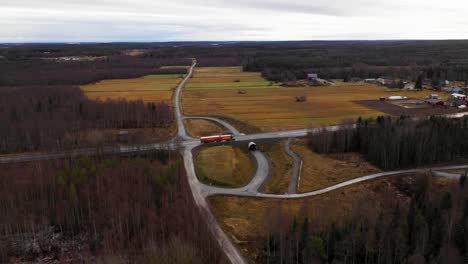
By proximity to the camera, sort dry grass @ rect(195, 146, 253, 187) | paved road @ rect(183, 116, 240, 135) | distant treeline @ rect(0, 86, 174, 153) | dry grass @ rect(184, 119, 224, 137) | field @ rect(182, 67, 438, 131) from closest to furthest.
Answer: dry grass @ rect(195, 146, 253, 187)
distant treeline @ rect(0, 86, 174, 153)
dry grass @ rect(184, 119, 224, 137)
paved road @ rect(183, 116, 240, 135)
field @ rect(182, 67, 438, 131)

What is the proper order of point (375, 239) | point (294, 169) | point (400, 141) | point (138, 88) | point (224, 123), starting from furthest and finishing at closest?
1. point (138, 88)
2. point (224, 123)
3. point (400, 141)
4. point (294, 169)
5. point (375, 239)

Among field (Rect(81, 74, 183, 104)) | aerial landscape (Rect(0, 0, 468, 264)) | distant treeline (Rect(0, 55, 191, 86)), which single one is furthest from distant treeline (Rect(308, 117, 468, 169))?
distant treeline (Rect(0, 55, 191, 86))

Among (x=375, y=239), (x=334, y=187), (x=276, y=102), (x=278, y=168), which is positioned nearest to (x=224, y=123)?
(x=278, y=168)

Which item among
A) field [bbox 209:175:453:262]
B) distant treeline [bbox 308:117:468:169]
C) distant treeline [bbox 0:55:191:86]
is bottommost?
field [bbox 209:175:453:262]

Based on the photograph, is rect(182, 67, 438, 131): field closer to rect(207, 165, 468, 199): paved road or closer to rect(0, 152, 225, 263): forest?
rect(207, 165, 468, 199): paved road

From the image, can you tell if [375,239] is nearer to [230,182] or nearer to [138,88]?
[230,182]

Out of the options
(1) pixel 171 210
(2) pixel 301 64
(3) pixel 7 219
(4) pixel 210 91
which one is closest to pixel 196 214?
(1) pixel 171 210

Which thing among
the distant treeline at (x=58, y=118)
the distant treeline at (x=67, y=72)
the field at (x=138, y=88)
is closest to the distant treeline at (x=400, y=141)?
the distant treeline at (x=58, y=118)
